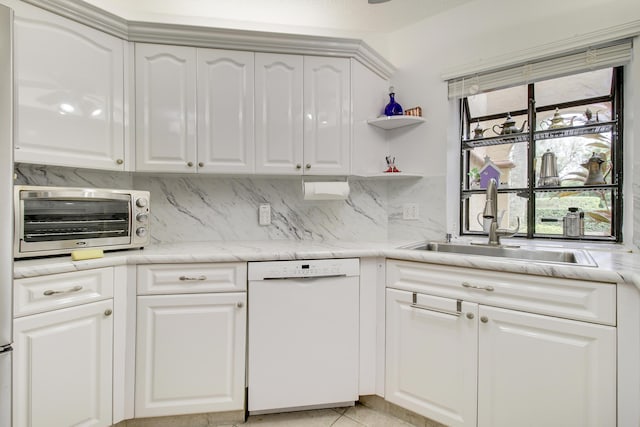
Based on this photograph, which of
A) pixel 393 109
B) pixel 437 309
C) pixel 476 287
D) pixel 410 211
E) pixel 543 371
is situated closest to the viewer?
pixel 543 371

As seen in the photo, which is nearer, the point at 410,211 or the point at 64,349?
the point at 64,349

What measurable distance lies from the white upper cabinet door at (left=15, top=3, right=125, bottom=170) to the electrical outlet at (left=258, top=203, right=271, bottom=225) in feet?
2.73

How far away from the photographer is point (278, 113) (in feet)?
6.05

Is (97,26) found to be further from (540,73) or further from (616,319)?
(616,319)

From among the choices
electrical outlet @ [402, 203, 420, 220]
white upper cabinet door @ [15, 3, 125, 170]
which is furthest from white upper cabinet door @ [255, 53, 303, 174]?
electrical outlet @ [402, 203, 420, 220]

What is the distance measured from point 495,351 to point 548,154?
1.26 metres

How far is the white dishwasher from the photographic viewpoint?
1529 millimetres

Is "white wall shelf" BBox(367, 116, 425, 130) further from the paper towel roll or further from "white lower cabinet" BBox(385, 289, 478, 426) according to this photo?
"white lower cabinet" BBox(385, 289, 478, 426)

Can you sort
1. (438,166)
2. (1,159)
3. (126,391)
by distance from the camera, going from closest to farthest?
(1,159) → (126,391) → (438,166)

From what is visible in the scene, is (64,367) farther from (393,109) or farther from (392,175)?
(393,109)

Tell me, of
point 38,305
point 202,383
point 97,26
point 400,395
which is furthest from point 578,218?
point 97,26

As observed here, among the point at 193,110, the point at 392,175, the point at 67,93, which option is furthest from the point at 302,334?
the point at 67,93

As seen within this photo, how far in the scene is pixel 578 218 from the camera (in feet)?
5.78

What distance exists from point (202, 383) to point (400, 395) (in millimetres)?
996
